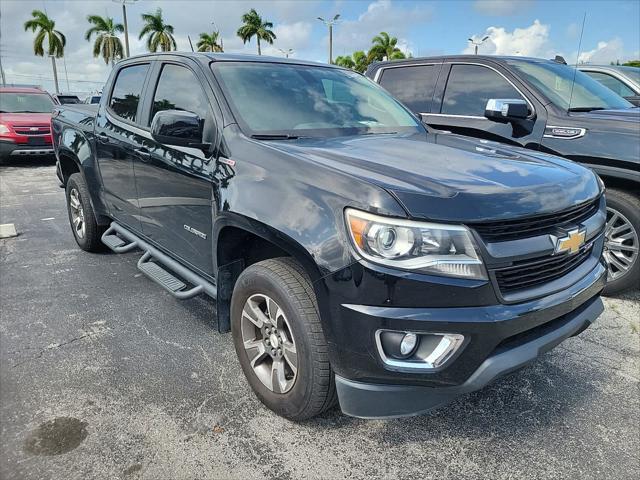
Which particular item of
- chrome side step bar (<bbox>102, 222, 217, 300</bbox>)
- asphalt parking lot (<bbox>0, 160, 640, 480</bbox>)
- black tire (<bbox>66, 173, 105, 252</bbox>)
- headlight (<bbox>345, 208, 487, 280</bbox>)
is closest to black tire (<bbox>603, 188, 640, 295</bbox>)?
asphalt parking lot (<bbox>0, 160, 640, 480</bbox>)

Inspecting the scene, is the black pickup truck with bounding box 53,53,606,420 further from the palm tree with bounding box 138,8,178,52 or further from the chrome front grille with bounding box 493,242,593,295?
the palm tree with bounding box 138,8,178,52

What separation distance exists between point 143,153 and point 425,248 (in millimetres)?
2359

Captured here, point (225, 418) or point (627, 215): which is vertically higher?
point (627, 215)

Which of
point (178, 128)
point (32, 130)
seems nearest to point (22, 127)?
point (32, 130)

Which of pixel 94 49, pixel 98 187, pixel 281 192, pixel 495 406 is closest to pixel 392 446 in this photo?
pixel 495 406

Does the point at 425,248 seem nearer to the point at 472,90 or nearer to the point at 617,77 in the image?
the point at 472,90

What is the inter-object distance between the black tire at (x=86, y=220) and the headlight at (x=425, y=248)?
376 centimetres

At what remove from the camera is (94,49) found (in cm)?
4394

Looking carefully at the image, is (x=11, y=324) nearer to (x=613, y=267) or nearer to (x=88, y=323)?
(x=88, y=323)

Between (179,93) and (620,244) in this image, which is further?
(620,244)

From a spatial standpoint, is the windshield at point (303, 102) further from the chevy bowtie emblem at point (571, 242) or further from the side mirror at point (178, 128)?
the chevy bowtie emblem at point (571, 242)

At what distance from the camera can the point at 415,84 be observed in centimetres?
556

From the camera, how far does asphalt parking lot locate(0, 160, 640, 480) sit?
224 centimetres

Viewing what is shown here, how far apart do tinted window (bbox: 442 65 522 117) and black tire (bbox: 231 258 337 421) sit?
11.1 feet
